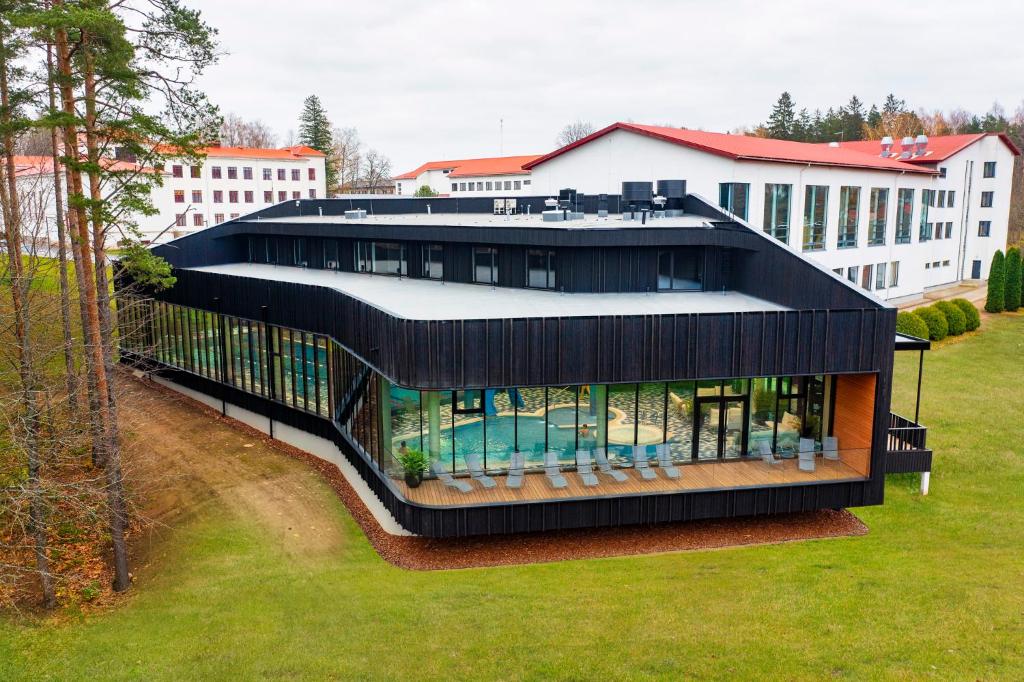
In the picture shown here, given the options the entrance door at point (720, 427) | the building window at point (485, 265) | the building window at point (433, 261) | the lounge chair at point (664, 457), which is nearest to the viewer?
the lounge chair at point (664, 457)

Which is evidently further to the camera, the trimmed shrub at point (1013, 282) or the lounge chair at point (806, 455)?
the trimmed shrub at point (1013, 282)

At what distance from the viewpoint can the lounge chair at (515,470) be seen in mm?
16391

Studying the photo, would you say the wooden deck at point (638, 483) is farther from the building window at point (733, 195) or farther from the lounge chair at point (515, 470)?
the building window at point (733, 195)

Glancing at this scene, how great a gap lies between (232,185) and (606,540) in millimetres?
66147

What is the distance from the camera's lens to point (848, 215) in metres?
33.4

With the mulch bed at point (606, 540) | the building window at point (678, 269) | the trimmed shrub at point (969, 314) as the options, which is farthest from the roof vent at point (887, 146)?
the mulch bed at point (606, 540)

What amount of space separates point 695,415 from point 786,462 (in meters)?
2.34

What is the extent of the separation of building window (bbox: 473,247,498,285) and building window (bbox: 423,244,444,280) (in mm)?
1459

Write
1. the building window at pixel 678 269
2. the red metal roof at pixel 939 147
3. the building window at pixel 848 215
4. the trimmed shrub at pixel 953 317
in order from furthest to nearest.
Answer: the red metal roof at pixel 939 147 < the trimmed shrub at pixel 953 317 < the building window at pixel 848 215 < the building window at pixel 678 269

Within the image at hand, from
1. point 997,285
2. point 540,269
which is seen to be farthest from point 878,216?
point 540,269

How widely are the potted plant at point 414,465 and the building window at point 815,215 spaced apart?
806 inches

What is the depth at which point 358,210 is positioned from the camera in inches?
1294

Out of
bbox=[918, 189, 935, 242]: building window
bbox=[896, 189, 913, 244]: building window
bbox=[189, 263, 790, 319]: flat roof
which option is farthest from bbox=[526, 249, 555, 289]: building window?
bbox=[918, 189, 935, 242]: building window

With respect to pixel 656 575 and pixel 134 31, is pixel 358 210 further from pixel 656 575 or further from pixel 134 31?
pixel 656 575
